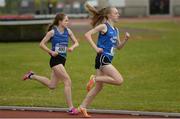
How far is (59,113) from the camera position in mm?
10328

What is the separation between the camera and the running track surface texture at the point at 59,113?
9898 millimetres

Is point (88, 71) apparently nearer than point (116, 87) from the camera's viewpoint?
No

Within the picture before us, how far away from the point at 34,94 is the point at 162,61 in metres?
6.91

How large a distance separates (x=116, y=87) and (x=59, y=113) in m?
3.78

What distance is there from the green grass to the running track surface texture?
538 mm

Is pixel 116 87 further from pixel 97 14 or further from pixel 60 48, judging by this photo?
pixel 97 14

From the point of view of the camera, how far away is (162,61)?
1880 cm

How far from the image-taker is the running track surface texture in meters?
9.90

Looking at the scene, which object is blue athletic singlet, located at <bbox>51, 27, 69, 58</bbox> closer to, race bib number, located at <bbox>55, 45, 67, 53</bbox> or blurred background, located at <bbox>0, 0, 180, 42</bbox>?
race bib number, located at <bbox>55, 45, 67, 53</bbox>

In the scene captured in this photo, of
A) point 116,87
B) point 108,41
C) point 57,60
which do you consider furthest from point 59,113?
point 116,87

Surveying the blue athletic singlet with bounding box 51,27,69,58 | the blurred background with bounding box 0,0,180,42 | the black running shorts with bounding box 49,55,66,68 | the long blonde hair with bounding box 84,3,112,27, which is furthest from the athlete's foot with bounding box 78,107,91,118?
the blurred background with bounding box 0,0,180,42

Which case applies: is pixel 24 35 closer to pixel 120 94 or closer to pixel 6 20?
pixel 6 20

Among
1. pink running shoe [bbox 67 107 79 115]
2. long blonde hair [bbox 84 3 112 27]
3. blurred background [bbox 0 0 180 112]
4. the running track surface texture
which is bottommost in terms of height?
blurred background [bbox 0 0 180 112]

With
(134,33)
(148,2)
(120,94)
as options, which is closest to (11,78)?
(120,94)
